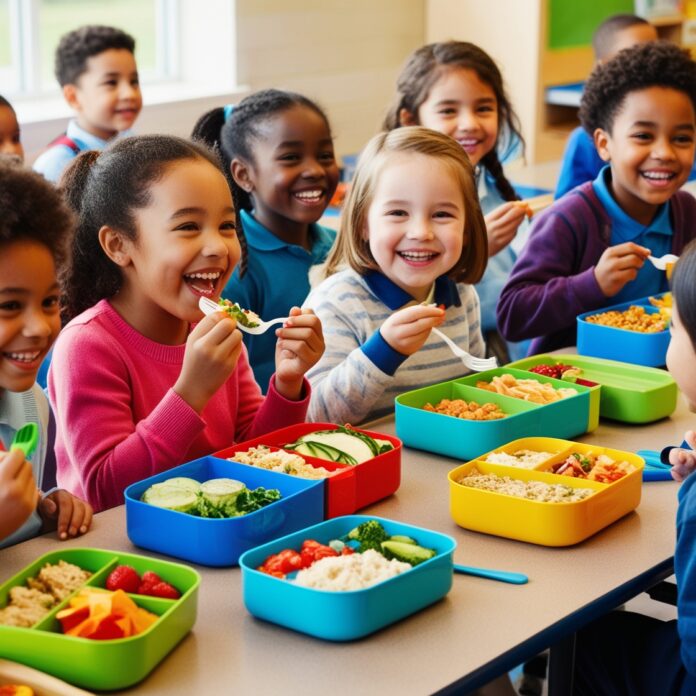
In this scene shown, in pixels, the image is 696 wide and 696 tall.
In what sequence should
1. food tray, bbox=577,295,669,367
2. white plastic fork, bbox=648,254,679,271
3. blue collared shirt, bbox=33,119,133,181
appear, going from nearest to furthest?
food tray, bbox=577,295,669,367 → white plastic fork, bbox=648,254,679,271 → blue collared shirt, bbox=33,119,133,181

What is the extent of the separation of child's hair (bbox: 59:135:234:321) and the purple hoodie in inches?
33.2

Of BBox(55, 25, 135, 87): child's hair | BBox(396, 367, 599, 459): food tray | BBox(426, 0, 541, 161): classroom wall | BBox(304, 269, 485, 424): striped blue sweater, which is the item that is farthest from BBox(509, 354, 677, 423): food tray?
BBox(426, 0, 541, 161): classroom wall

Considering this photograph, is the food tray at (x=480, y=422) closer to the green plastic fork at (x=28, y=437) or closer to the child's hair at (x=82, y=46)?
the green plastic fork at (x=28, y=437)

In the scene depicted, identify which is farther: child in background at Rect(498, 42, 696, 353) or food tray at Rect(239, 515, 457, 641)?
child in background at Rect(498, 42, 696, 353)

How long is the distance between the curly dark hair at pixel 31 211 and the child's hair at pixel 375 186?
69 centimetres

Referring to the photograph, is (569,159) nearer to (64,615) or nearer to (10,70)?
(10,70)

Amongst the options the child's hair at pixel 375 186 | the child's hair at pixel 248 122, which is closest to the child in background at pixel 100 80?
the child's hair at pixel 248 122

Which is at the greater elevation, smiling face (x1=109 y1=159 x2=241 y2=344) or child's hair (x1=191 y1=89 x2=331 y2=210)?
child's hair (x1=191 y1=89 x2=331 y2=210)

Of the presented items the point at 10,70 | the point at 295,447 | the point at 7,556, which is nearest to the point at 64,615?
the point at 7,556

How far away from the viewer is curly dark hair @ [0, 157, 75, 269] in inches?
55.7

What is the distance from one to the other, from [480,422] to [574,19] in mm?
3910

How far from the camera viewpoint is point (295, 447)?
1599 millimetres

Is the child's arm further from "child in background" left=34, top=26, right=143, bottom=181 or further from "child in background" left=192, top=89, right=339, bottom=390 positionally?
"child in background" left=34, top=26, right=143, bottom=181

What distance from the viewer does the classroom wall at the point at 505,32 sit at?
16.2 feet
